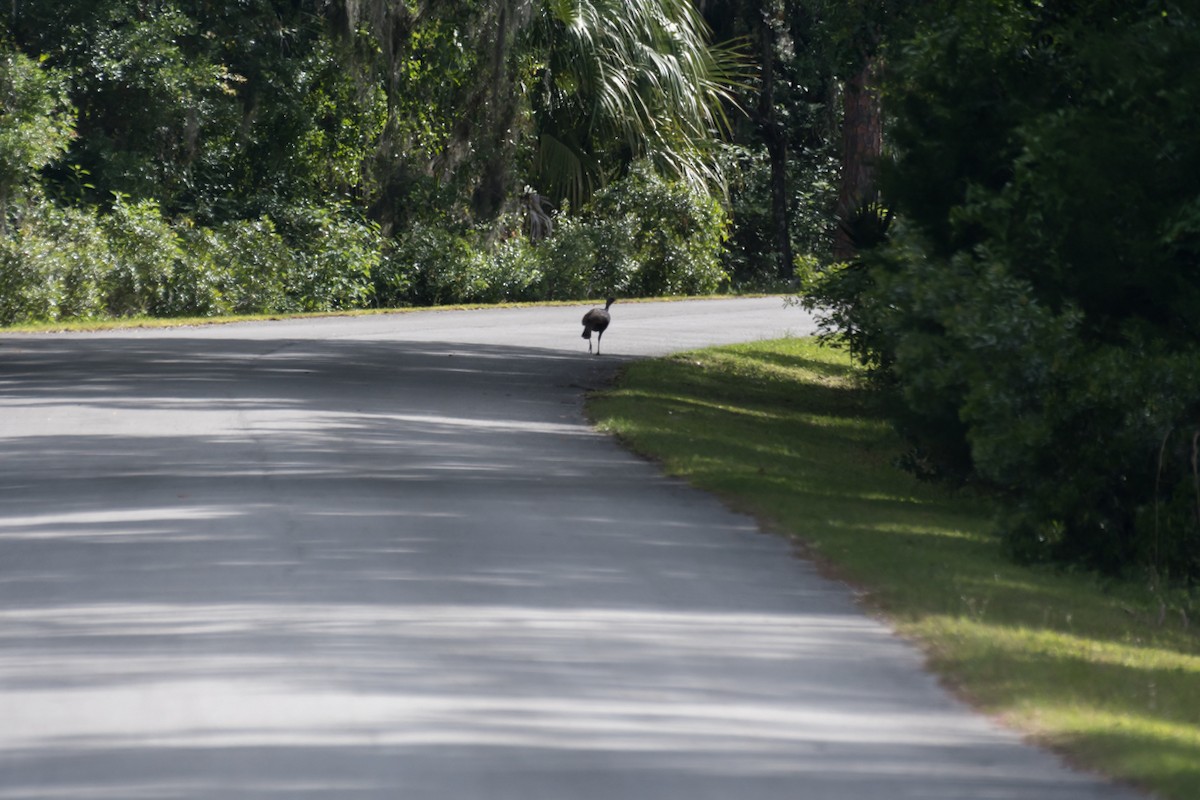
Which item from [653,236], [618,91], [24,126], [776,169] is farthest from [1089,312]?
[776,169]

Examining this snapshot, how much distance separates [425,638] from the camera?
882 cm

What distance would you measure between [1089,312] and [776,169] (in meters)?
45.8

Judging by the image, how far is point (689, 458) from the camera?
1666 cm

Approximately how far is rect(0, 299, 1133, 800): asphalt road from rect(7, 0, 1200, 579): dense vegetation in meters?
2.75

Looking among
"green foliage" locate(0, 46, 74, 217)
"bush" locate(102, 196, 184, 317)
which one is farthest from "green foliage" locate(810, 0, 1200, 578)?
"green foliage" locate(0, 46, 74, 217)

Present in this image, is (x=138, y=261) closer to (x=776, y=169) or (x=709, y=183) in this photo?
(x=709, y=183)

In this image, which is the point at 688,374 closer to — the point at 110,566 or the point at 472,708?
the point at 110,566

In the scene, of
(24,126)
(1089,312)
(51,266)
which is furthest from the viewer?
(24,126)

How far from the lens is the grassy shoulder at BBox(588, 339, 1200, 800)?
7855mm

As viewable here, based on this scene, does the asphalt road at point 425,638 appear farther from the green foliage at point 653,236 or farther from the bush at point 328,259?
the green foliage at point 653,236

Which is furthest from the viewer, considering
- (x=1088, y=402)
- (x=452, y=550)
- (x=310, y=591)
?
(x=1088, y=402)

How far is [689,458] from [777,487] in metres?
1.58

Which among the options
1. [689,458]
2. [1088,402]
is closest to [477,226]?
[689,458]

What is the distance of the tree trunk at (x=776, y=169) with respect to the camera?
5903cm
